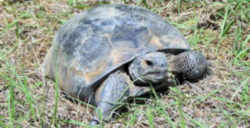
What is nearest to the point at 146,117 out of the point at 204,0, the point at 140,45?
the point at 140,45

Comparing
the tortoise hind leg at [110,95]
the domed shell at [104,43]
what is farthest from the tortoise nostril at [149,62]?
the tortoise hind leg at [110,95]

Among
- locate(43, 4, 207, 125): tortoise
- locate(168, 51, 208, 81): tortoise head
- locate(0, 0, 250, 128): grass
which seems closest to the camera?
locate(0, 0, 250, 128): grass

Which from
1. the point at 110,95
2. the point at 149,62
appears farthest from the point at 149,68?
the point at 110,95

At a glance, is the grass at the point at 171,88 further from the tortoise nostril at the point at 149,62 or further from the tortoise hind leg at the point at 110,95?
the tortoise nostril at the point at 149,62

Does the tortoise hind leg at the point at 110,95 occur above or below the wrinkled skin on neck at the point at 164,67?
below

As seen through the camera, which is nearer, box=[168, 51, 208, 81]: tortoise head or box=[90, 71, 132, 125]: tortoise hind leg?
box=[90, 71, 132, 125]: tortoise hind leg

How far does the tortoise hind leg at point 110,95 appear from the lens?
321 cm

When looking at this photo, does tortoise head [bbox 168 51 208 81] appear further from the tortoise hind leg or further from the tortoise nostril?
the tortoise hind leg

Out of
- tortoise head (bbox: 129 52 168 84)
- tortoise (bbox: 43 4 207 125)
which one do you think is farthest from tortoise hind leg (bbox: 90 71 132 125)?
tortoise head (bbox: 129 52 168 84)

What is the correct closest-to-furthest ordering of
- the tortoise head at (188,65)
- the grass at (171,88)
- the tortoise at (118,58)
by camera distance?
the grass at (171,88)
the tortoise at (118,58)
the tortoise head at (188,65)

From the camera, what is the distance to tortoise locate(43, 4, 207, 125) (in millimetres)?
3277

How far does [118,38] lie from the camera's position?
3.39 meters

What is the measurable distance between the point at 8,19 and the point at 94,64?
1896 mm

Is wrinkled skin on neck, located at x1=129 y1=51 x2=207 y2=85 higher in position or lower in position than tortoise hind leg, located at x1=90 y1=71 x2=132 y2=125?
higher
